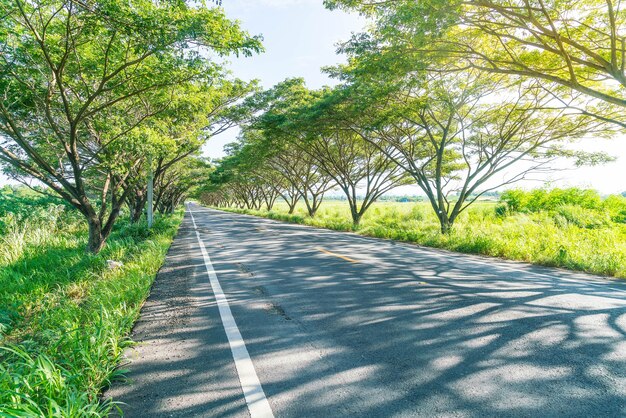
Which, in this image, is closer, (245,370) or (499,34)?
(245,370)

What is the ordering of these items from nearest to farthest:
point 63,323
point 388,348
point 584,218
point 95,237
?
point 388,348 → point 63,323 → point 95,237 → point 584,218

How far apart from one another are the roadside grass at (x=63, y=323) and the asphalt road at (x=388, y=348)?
0.83 feet

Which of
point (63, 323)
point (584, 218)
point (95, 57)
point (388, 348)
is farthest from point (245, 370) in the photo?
point (584, 218)

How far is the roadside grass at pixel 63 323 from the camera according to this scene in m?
2.33

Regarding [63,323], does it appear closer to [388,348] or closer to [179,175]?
[388,348]

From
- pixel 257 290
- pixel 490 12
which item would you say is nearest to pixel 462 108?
pixel 490 12

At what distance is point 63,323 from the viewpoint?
3836mm

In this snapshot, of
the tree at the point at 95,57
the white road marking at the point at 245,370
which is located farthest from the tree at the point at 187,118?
the white road marking at the point at 245,370

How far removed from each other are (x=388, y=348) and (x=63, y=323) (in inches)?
150

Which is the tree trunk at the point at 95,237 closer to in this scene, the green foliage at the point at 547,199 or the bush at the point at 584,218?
the bush at the point at 584,218

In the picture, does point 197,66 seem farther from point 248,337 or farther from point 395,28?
point 248,337

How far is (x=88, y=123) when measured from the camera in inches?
410

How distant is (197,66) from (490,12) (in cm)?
675

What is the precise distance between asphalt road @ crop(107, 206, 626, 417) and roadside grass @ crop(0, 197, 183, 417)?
25 centimetres
